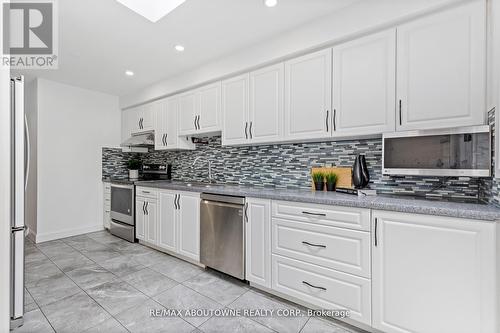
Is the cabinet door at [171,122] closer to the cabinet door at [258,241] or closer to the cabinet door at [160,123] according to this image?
the cabinet door at [160,123]

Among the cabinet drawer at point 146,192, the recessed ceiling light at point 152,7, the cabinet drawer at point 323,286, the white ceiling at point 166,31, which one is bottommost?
the cabinet drawer at point 323,286

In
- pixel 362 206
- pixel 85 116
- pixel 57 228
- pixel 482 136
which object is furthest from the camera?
pixel 85 116

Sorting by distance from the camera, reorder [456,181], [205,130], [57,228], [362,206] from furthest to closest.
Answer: [57,228]
[205,130]
[456,181]
[362,206]

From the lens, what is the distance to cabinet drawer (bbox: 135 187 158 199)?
3.18 meters

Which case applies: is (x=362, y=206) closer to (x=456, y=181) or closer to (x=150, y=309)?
(x=456, y=181)

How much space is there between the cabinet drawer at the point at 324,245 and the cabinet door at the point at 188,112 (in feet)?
6.22

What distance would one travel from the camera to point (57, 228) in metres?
3.66

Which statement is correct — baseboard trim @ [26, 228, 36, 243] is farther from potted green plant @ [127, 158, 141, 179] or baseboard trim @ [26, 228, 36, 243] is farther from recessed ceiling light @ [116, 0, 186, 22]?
recessed ceiling light @ [116, 0, 186, 22]

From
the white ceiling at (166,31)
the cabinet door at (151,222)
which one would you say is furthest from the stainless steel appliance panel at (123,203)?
the white ceiling at (166,31)

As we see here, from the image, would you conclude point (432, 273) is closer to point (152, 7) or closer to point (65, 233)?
point (152, 7)

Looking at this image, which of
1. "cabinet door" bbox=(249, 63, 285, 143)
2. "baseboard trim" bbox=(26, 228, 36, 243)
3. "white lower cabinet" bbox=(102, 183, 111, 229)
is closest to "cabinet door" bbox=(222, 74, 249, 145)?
"cabinet door" bbox=(249, 63, 285, 143)

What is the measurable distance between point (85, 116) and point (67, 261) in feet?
7.94

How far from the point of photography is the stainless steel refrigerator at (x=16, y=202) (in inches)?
65.7

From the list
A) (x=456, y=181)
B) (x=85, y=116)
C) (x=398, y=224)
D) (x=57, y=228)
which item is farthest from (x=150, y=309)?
(x=85, y=116)
